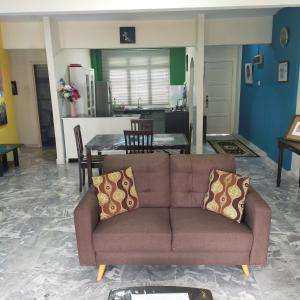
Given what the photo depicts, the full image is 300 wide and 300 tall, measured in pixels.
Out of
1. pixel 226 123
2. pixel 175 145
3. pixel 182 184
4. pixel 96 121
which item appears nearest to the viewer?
pixel 182 184

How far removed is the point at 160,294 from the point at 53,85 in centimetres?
487

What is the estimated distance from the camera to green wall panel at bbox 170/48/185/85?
28.0 feet

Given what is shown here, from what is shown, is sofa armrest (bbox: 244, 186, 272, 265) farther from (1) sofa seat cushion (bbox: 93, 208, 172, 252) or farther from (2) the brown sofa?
(1) sofa seat cushion (bbox: 93, 208, 172, 252)

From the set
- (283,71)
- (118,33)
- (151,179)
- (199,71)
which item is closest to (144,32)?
(118,33)

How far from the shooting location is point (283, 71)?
16.4ft

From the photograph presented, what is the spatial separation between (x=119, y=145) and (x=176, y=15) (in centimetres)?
273

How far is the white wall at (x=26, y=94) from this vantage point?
705 centimetres

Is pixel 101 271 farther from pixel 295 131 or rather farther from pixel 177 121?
pixel 177 121

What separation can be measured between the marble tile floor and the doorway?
A: 372 centimetres

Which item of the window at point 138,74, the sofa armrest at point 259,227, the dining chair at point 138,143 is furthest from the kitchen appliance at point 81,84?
the sofa armrest at point 259,227

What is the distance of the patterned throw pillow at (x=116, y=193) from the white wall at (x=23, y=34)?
415cm

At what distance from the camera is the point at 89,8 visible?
3.26m

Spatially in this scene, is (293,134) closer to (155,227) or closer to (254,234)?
(254,234)

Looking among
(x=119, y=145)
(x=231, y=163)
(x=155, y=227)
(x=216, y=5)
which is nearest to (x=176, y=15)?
(x=216, y=5)
